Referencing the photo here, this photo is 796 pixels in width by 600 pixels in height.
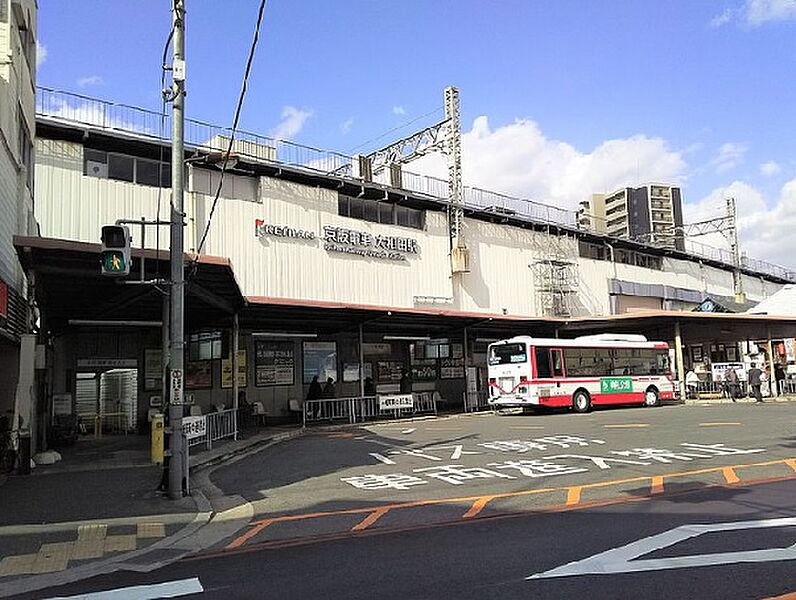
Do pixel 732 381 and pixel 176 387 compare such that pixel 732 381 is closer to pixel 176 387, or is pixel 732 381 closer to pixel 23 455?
pixel 176 387

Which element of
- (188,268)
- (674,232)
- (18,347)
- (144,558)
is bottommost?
(144,558)

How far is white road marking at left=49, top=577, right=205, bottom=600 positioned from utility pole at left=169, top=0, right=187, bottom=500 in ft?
14.4

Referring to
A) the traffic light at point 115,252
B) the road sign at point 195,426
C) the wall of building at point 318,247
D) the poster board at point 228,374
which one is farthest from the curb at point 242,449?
the wall of building at point 318,247

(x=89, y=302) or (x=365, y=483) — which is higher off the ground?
(x=89, y=302)

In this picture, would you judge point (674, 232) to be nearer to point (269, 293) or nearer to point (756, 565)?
point (269, 293)

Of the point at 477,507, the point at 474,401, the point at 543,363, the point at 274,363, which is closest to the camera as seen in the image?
the point at 477,507

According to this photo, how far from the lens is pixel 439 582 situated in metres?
5.81

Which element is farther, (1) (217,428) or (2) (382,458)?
(1) (217,428)

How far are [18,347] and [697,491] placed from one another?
513 inches

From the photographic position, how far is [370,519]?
28.8ft

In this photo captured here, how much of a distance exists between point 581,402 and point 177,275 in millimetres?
19844

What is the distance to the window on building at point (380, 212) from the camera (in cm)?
2966

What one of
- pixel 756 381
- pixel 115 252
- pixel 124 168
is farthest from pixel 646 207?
pixel 115 252

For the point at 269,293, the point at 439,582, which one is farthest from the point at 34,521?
the point at 269,293
